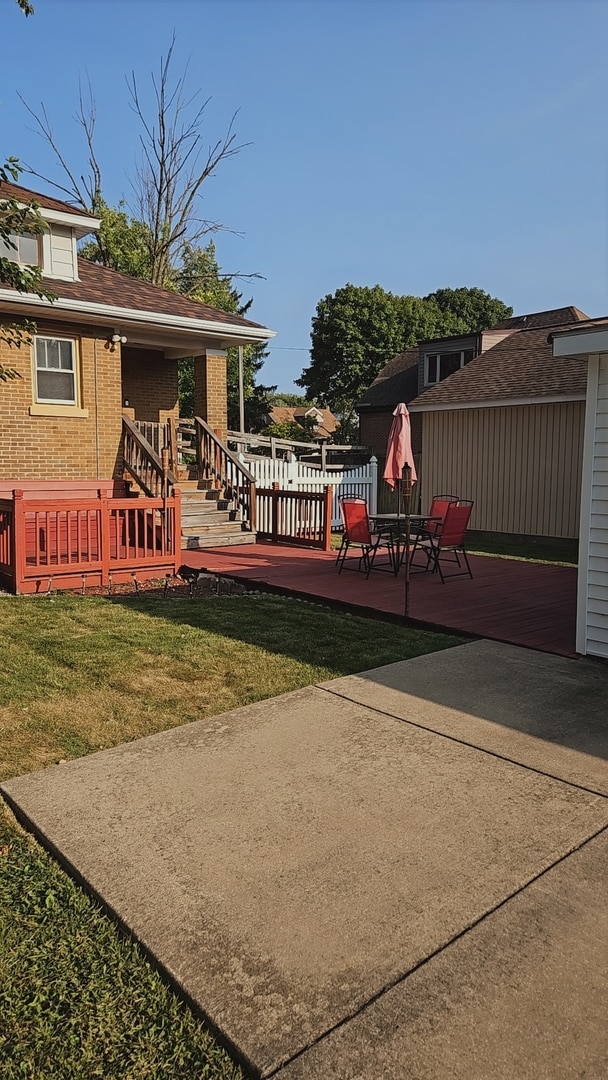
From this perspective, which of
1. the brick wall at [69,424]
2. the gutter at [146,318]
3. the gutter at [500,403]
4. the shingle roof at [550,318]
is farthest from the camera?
the shingle roof at [550,318]

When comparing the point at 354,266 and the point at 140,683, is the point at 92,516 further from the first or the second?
the point at 354,266

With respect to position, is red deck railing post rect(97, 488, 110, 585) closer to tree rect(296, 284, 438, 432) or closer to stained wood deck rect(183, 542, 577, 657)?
stained wood deck rect(183, 542, 577, 657)

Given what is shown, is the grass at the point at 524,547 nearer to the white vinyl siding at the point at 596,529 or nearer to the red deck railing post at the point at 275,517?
the red deck railing post at the point at 275,517

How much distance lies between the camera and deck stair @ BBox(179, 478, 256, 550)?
12875 mm

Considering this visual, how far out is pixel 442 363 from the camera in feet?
91.0

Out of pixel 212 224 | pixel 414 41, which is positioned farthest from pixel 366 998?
pixel 212 224

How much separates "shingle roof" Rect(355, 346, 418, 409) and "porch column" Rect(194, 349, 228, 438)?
62.5 ft

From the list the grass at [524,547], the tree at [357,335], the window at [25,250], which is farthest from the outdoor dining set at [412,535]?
the tree at [357,335]

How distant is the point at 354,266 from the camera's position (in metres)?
49.9

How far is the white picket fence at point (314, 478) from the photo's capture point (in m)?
16.1

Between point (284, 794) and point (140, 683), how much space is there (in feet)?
6.64

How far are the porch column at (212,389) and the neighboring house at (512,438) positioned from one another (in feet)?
18.0

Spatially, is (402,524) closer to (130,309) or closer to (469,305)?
(130,309)

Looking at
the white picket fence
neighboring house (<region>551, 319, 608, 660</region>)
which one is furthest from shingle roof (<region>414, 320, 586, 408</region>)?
neighboring house (<region>551, 319, 608, 660</region>)
